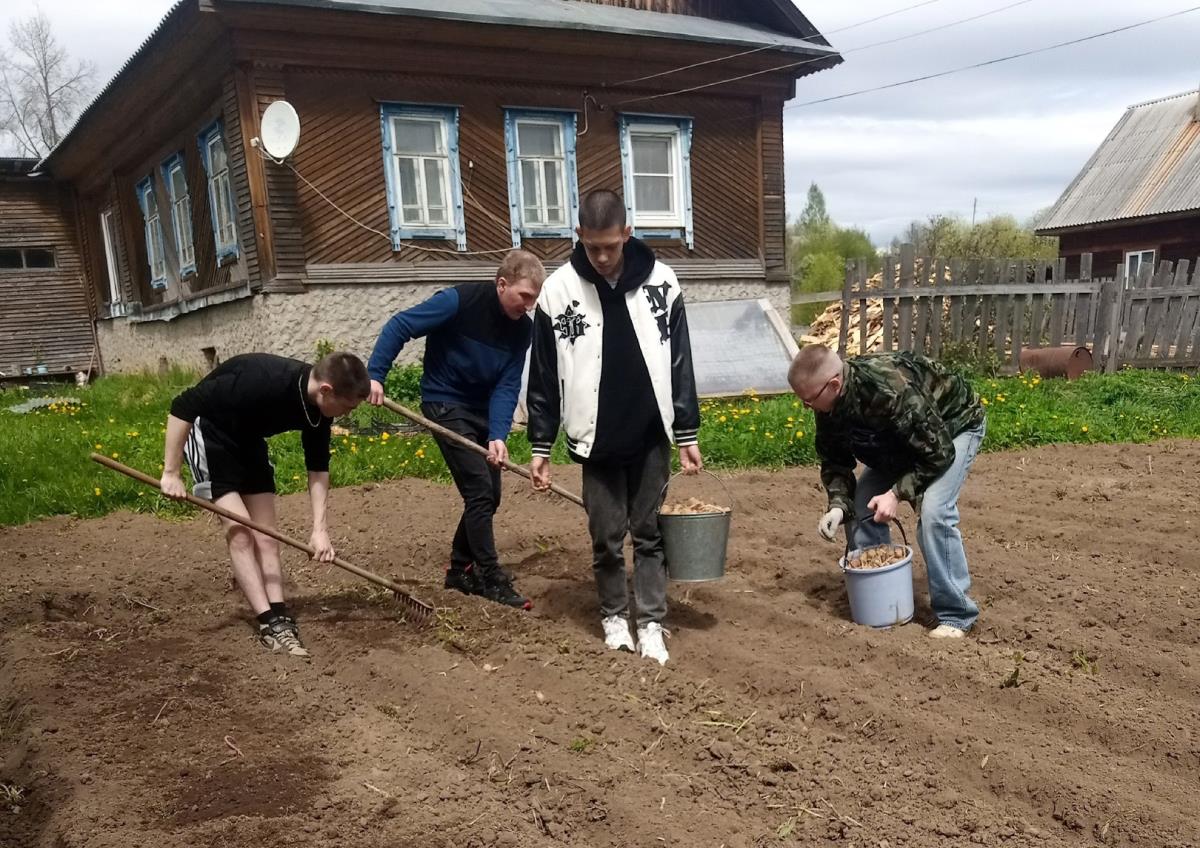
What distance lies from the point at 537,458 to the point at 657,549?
64 centimetres

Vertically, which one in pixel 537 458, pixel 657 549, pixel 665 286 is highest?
pixel 665 286

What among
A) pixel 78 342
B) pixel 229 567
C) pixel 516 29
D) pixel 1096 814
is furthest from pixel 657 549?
pixel 78 342

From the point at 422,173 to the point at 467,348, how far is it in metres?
8.24

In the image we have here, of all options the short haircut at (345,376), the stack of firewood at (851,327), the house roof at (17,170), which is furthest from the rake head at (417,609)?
the house roof at (17,170)

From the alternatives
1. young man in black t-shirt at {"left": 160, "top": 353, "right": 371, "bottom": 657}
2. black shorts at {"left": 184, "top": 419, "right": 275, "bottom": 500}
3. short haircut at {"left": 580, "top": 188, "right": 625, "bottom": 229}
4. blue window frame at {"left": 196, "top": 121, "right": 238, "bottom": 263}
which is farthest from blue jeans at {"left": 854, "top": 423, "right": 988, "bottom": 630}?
Answer: blue window frame at {"left": 196, "top": 121, "right": 238, "bottom": 263}

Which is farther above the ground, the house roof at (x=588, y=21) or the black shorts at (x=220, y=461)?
the house roof at (x=588, y=21)

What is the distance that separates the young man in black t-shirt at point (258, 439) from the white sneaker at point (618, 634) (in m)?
1.23

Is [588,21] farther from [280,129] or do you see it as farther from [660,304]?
[660,304]

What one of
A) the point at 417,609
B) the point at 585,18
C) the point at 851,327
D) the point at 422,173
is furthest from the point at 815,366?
the point at 851,327

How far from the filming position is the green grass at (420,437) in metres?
7.02

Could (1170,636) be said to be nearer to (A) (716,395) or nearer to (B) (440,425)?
(B) (440,425)

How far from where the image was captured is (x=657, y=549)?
13.1 feet

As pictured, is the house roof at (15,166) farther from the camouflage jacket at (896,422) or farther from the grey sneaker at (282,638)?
the camouflage jacket at (896,422)

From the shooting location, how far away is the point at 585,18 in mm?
12453
